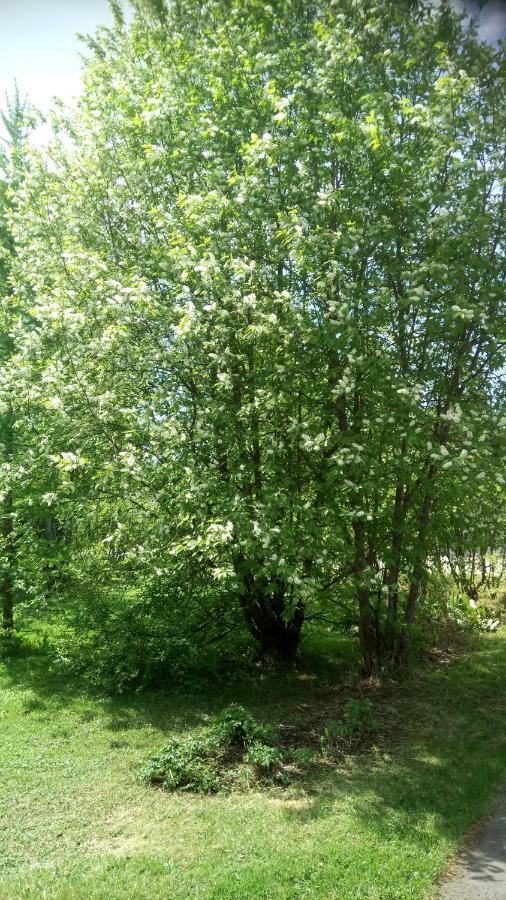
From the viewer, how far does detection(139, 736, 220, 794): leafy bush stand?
6.82m

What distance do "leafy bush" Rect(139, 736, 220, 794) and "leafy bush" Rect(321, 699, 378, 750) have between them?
1.45 metres

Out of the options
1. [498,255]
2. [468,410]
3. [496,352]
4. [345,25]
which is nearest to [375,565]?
[468,410]

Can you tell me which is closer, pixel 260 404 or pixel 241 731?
pixel 241 731

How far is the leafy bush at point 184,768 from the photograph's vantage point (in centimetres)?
682

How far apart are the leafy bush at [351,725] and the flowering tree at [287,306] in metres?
1.46

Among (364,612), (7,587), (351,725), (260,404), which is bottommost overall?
(351,725)

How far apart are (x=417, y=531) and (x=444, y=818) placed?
4.21 meters

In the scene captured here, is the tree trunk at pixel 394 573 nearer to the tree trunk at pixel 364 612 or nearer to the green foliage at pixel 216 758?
the tree trunk at pixel 364 612

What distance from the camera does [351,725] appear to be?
827 centimetres

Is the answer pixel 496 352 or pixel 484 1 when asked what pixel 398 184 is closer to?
pixel 496 352

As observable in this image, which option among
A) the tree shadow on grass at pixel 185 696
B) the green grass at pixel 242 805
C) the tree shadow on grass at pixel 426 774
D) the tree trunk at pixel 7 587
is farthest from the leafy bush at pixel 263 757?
the tree trunk at pixel 7 587

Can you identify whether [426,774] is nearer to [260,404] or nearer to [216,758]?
[216,758]

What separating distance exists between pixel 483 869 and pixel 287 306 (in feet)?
19.2

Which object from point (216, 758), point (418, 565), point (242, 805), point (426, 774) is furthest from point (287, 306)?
point (426, 774)
